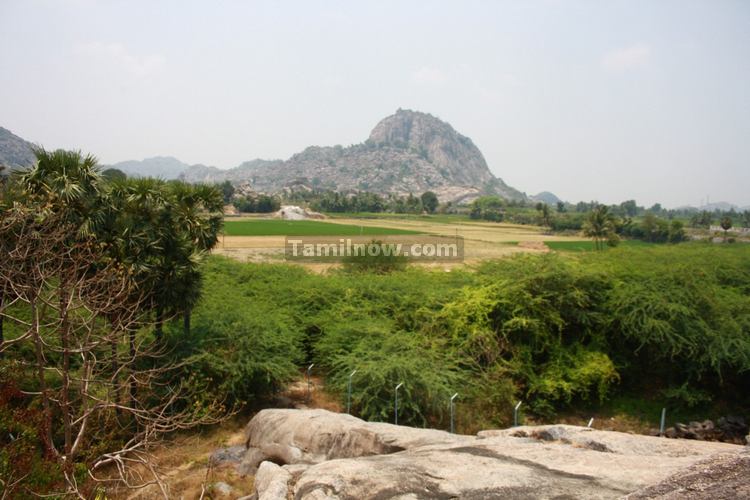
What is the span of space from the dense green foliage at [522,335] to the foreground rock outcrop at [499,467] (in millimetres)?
5376

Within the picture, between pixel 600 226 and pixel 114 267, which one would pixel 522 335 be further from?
pixel 600 226

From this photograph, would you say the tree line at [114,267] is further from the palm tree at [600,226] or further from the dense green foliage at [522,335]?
the palm tree at [600,226]

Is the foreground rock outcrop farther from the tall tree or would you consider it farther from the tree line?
the tall tree

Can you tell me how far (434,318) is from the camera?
17719mm

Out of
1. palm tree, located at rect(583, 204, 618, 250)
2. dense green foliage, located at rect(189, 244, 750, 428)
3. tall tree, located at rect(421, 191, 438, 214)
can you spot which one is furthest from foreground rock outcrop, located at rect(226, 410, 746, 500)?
tall tree, located at rect(421, 191, 438, 214)

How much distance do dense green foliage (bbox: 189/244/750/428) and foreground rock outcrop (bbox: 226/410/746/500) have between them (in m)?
5.38

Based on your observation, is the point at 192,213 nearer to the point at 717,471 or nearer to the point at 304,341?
the point at 304,341

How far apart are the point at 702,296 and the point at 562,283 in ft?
16.6

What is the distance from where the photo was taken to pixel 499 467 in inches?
222

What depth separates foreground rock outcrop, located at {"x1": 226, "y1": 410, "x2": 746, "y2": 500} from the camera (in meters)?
4.89

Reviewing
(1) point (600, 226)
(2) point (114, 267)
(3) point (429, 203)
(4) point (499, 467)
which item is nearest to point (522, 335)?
(4) point (499, 467)

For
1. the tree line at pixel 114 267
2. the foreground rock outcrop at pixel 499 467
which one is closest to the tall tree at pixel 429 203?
the tree line at pixel 114 267

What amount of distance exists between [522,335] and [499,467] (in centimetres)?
1239

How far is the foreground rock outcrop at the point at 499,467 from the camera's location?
4.89 m
